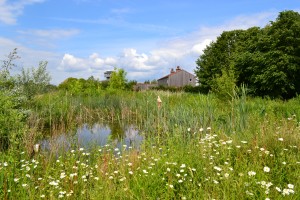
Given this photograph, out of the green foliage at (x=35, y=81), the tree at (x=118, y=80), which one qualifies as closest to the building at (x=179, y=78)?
the tree at (x=118, y=80)

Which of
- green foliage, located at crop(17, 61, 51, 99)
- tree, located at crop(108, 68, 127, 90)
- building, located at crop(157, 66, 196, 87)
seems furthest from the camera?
building, located at crop(157, 66, 196, 87)

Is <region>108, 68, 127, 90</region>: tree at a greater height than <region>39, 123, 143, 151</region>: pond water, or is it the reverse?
<region>108, 68, 127, 90</region>: tree

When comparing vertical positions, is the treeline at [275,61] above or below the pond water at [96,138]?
above

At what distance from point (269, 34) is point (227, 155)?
81.8 feet

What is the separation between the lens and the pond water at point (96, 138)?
625 centimetres

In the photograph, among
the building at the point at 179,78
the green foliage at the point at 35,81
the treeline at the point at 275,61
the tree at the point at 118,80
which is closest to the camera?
the green foliage at the point at 35,81

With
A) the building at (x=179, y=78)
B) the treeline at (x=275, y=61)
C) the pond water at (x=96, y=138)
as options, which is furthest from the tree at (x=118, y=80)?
the building at (x=179, y=78)

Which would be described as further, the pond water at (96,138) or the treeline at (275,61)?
the treeline at (275,61)

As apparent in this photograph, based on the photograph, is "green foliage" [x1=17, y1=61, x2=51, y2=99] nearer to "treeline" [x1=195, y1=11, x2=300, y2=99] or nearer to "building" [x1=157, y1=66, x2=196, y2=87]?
"treeline" [x1=195, y1=11, x2=300, y2=99]

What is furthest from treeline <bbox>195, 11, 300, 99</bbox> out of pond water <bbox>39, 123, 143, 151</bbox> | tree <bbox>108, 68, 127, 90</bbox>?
pond water <bbox>39, 123, 143, 151</bbox>

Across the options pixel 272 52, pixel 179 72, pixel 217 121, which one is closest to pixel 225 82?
pixel 217 121

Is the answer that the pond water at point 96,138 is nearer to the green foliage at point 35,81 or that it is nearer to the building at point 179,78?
the green foliage at point 35,81

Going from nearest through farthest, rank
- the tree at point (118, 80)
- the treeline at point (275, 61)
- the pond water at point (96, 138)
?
the pond water at point (96, 138) < the treeline at point (275, 61) < the tree at point (118, 80)

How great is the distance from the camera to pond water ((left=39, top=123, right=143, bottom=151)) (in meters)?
6.25
